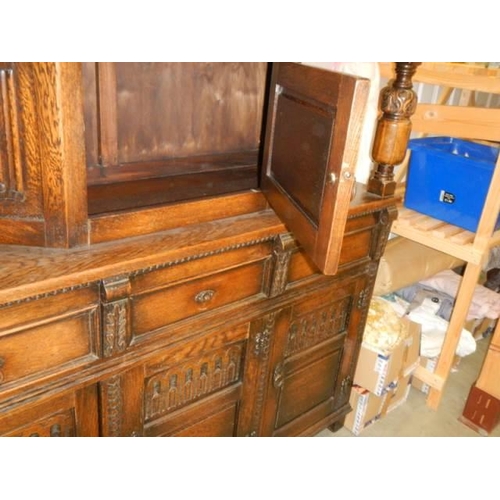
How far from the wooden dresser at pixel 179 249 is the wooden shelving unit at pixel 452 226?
44 cm

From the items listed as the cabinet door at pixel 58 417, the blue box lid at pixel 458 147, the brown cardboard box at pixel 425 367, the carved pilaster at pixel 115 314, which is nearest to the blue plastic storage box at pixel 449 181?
the blue box lid at pixel 458 147

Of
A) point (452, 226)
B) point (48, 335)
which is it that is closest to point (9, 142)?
point (48, 335)

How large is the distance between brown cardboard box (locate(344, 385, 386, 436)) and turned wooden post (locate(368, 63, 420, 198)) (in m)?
0.83

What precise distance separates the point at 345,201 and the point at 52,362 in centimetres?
67

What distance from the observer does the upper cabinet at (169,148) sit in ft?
2.95

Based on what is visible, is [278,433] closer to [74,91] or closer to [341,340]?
[341,340]

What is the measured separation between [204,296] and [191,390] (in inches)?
11.4

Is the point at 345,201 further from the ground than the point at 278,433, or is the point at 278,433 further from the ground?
the point at 345,201

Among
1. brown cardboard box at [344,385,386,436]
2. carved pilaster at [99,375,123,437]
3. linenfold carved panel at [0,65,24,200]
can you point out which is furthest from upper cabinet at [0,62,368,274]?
brown cardboard box at [344,385,386,436]

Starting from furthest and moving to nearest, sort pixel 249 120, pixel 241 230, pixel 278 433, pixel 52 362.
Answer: pixel 249 120
pixel 278 433
pixel 241 230
pixel 52 362

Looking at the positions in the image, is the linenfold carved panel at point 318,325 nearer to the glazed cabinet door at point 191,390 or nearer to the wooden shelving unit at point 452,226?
the glazed cabinet door at point 191,390

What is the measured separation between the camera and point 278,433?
1.66 metres

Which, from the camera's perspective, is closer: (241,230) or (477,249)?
(241,230)
